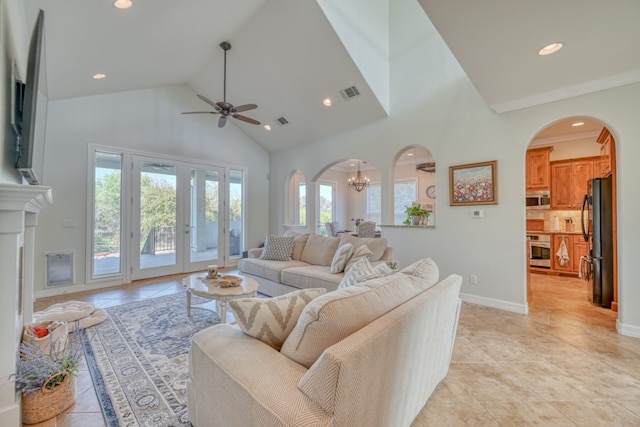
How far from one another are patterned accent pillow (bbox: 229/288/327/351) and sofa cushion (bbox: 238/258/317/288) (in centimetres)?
272

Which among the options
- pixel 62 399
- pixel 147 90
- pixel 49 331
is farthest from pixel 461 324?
pixel 147 90

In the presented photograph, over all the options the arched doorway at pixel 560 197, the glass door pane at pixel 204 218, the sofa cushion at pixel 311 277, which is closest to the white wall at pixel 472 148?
the sofa cushion at pixel 311 277

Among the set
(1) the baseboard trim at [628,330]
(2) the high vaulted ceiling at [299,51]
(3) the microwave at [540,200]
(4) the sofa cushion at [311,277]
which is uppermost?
(2) the high vaulted ceiling at [299,51]

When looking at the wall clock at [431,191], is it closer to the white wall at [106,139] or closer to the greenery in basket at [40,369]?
the white wall at [106,139]

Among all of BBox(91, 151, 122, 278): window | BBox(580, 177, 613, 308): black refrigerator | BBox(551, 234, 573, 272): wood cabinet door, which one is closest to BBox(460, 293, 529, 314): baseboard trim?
BBox(580, 177, 613, 308): black refrigerator

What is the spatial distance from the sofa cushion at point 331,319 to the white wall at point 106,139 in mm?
5066

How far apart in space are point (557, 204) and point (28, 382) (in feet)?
25.6

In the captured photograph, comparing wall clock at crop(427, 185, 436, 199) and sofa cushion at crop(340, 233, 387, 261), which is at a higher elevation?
wall clock at crop(427, 185, 436, 199)

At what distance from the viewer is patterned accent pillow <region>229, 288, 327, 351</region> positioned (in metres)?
1.37

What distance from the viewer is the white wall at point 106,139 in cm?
443

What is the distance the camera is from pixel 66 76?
3641mm

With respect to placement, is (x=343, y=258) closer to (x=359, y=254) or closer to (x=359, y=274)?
(x=359, y=254)

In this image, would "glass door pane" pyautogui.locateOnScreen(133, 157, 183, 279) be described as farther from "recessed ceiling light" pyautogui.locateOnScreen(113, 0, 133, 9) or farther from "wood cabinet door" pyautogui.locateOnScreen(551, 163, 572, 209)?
"wood cabinet door" pyautogui.locateOnScreen(551, 163, 572, 209)

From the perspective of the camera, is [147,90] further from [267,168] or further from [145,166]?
[267,168]
